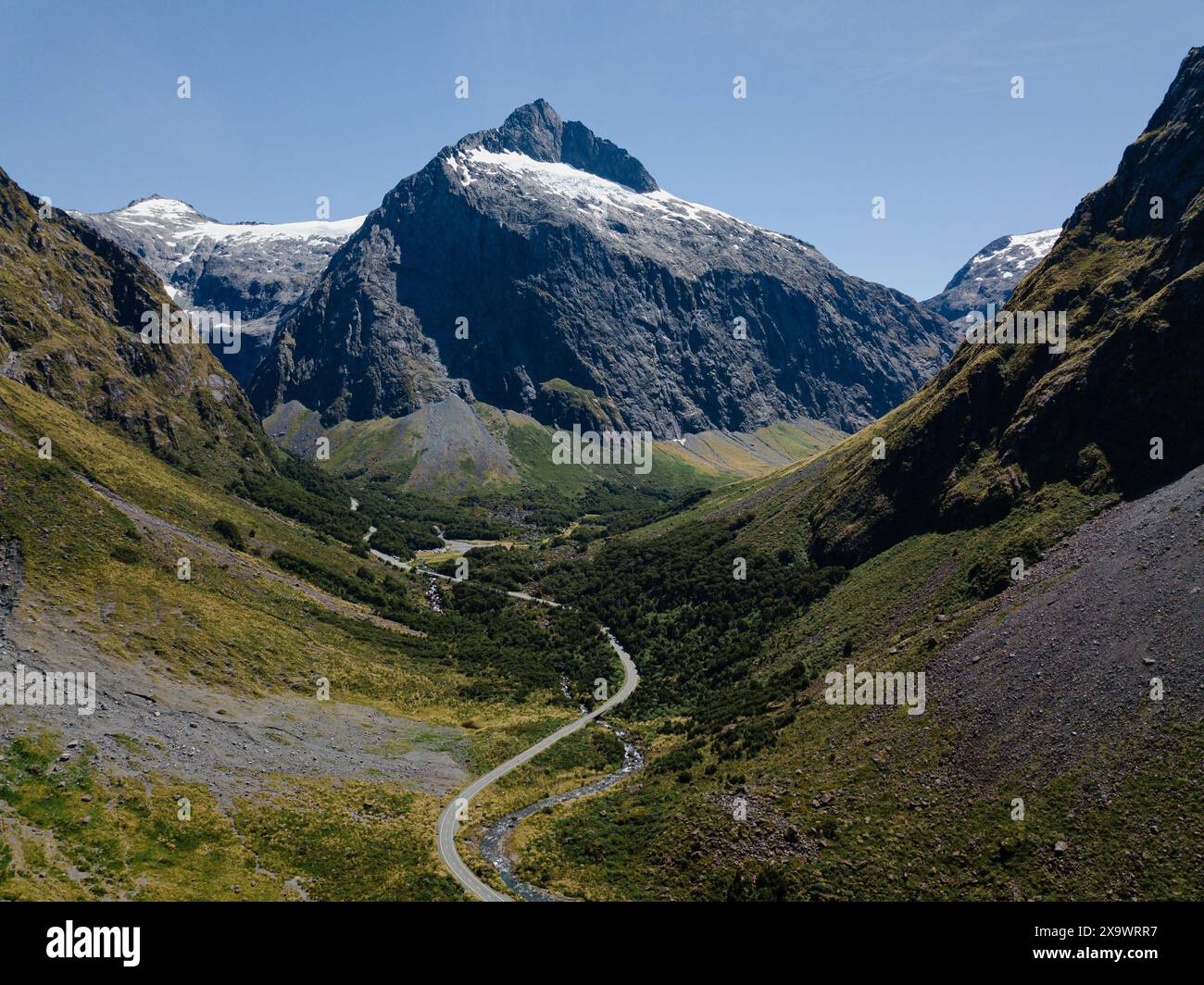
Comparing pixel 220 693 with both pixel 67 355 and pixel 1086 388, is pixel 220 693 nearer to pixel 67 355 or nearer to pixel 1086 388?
pixel 1086 388

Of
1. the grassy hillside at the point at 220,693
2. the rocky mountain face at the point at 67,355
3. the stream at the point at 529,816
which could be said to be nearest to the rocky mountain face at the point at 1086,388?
the stream at the point at 529,816

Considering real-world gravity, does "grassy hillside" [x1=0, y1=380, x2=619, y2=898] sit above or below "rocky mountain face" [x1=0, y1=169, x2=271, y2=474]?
below

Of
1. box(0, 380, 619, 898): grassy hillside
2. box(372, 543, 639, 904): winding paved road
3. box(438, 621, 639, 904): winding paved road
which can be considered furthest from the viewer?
box(372, 543, 639, 904): winding paved road

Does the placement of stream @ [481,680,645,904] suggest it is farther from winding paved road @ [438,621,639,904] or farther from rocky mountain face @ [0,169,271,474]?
rocky mountain face @ [0,169,271,474]

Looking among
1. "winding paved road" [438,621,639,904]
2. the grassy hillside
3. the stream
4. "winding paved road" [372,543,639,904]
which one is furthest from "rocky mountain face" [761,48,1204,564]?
the grassy hillside

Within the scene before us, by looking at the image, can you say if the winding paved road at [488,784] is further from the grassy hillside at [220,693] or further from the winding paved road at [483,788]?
the grassy hillside at [220,693]

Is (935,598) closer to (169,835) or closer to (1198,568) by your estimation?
(1198,568)
